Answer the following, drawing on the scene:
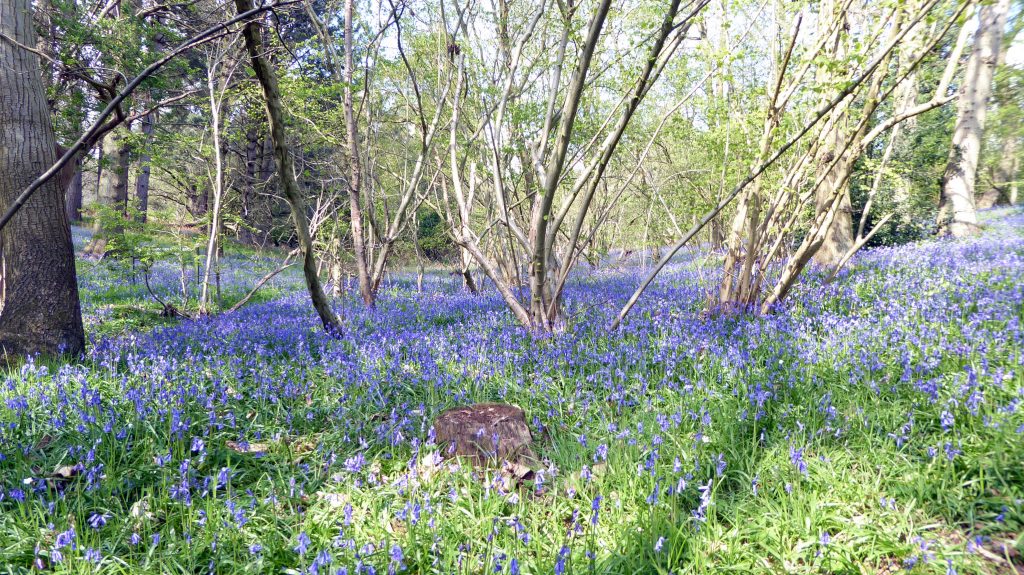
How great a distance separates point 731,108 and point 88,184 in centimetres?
4411

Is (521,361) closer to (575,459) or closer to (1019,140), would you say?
(575,459)

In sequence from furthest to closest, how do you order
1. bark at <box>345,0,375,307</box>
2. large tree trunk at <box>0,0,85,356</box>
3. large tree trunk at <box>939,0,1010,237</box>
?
large tree trunk at <box>939,0,1010,237</box>
bark at <box>345,0,375,307</box>
large tree trunk at <box>0,0,85,356</box>

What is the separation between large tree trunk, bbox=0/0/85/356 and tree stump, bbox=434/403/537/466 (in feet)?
12.9

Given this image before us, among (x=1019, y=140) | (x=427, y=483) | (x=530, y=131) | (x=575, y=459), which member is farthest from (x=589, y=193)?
(x=1019, y=140)

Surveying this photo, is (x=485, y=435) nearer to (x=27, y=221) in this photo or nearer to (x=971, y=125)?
(x=27, y=221)

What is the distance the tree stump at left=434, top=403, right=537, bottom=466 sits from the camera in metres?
2.92

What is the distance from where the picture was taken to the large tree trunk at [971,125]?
1105 centimetres

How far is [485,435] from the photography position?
2.97m

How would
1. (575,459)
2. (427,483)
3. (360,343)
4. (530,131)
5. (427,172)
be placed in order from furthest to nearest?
(427,172) < (530,131) < (360,343) < (575,459) < (427,483)

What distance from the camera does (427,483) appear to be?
2631 mm

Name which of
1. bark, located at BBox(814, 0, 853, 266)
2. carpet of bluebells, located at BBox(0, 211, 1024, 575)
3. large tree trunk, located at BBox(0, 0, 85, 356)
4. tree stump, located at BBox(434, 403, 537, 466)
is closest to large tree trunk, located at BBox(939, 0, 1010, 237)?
bark, located at BBox(814, 0, 853, 266)

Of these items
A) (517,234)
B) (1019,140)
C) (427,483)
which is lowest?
(427,483)

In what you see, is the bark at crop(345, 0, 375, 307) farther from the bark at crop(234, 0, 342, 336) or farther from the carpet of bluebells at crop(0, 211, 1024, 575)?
the carpet of bluebells at crop(0, 211, 1024, 575)

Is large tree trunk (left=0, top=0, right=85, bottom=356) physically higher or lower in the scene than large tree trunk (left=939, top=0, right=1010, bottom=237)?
lower
